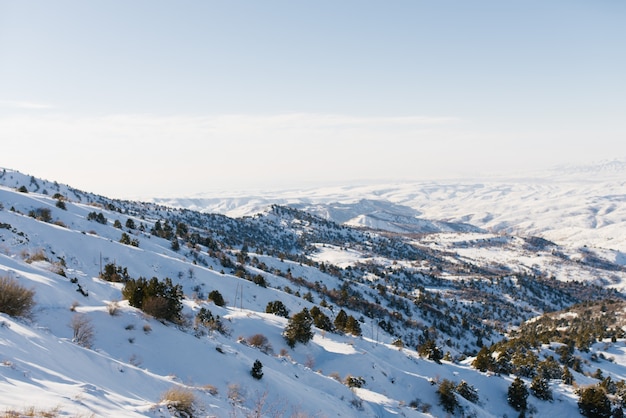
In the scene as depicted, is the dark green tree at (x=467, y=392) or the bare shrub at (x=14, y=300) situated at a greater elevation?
the bare shrub at (x=14, y=300)

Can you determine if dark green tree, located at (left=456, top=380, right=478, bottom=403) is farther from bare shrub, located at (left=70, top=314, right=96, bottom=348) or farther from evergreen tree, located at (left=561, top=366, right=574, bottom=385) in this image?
bare shrub, located at (left=70, top=314, right=96, bottom=348)

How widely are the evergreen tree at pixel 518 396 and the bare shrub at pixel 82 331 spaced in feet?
123

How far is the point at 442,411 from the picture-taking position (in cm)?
3152

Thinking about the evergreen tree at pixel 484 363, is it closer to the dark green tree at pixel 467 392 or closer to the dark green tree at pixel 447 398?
the dark green tree at pixel 467 392

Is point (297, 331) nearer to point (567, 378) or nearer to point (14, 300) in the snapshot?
point (14, 300)

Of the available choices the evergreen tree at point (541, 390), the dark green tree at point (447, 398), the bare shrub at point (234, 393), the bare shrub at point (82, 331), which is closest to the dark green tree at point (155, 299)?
the bare shrub at point (82, 331)

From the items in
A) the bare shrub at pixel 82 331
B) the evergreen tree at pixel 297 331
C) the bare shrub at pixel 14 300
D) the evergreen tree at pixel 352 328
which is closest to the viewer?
the bare shrub at pixel 14 300

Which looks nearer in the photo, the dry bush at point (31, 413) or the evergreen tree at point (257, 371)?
the dry bush at point (31, 413)

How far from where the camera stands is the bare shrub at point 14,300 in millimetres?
15492

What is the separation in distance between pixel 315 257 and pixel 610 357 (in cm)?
11723

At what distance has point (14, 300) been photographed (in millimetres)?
15883

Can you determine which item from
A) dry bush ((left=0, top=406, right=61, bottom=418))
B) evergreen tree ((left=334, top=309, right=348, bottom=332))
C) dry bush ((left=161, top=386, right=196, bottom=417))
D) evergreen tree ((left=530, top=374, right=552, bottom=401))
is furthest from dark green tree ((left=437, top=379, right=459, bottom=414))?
dry bush ((left=0, top=406, right=61, bottom=418))

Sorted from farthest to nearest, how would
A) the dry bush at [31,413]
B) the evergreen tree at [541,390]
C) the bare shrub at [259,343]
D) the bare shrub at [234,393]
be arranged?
1. the evergreen tree at [541,390]
2. the bare shrub at [259,343]
3. the bare shrub at [234,393]
4. the dry bush at [31,413]

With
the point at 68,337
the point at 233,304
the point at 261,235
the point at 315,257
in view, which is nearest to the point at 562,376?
the point at 233,304
